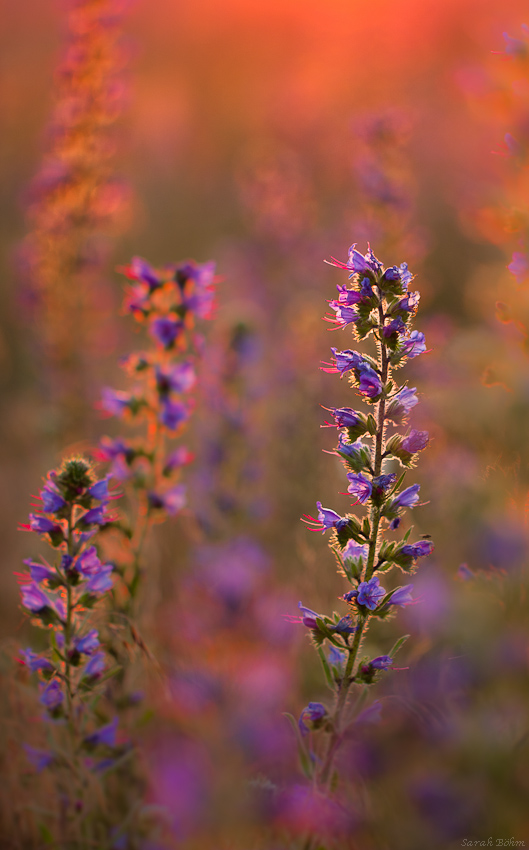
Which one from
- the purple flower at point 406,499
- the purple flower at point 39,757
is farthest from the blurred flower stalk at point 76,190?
the purple flower at point 406,499

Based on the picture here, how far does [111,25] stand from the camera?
3729 millimetres

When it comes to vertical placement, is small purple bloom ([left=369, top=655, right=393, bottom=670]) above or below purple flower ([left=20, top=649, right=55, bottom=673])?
below

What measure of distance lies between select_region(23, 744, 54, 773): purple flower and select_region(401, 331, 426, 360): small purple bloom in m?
1.58

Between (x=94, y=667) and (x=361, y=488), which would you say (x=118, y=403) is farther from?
(x=361, y=488)

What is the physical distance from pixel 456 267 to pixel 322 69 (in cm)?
515

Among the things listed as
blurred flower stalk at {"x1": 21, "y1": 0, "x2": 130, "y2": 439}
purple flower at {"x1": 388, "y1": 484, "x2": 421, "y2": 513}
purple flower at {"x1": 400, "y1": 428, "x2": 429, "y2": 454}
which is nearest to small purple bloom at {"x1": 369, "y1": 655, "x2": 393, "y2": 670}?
purple flower at {"x1": 388, "y1": 484, "x2": 421, "y2": 513}

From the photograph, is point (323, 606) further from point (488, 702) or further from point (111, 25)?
point (111, 25)

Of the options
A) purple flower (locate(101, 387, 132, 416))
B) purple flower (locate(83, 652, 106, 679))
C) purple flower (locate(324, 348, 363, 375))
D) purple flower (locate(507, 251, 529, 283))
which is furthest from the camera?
purple flower (locate(101, 387, 132, 416))

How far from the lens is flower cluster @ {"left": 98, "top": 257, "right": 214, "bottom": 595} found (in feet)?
7.72

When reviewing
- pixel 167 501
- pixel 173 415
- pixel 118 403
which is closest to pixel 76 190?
pixel 118 403

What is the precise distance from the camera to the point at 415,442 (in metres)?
1.43

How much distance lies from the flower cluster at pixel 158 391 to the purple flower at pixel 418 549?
1110 millimetres

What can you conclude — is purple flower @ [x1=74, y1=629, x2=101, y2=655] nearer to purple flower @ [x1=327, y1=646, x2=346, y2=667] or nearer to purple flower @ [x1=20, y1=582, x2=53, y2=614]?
purple flower @ [x1=20, y1=582, x2=53, y2=614]

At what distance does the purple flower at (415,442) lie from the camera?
141cm
